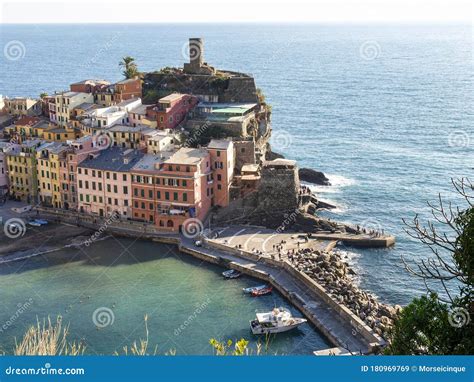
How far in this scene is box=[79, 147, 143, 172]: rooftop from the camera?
7150 cm

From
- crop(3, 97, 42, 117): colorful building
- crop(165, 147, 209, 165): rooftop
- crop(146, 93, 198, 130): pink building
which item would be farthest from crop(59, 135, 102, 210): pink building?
crop(3, 97, 42, 117): colorful building

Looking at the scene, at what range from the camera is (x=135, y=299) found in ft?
183

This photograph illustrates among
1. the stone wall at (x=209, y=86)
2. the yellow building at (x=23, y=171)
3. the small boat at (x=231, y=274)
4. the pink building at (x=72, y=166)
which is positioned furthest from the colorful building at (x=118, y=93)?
the small boat at (x=231, y=274)

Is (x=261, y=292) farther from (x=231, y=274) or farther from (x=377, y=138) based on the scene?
(x=377, y=138)

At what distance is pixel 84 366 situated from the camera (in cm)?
1073

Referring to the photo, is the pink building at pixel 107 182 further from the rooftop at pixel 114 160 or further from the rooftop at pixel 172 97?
the rooftop at pixel 172 97

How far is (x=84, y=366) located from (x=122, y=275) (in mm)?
50396

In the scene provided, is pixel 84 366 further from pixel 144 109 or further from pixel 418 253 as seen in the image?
pixel 144 109

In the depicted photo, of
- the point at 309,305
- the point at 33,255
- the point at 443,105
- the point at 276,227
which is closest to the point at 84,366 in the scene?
the point at 309,305

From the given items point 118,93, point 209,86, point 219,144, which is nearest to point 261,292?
point 219,144

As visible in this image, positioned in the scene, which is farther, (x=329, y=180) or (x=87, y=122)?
(x=329, y=180)

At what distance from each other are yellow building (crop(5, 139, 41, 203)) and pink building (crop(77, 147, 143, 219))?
691 centimetres

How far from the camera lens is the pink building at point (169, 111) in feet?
260

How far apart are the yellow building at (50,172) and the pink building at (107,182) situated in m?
3.10
